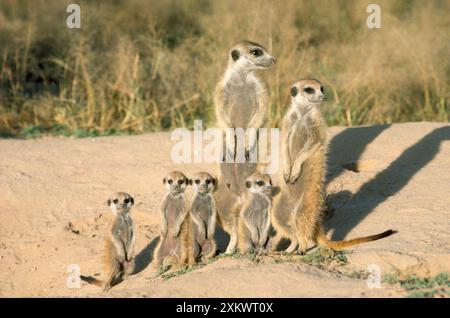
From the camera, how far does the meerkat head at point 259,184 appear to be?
15.9 feet

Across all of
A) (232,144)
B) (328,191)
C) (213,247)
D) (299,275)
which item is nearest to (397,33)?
(328,191)

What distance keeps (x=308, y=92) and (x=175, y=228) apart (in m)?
1.25

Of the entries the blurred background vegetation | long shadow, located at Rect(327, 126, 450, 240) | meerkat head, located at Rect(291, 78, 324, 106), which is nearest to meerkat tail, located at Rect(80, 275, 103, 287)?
long shadow, located at Rect(327, 126, 450, 240)

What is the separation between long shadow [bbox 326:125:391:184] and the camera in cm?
631

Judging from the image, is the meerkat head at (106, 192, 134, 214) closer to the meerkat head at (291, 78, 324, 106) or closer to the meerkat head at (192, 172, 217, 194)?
the meerkat head at (192, 172, 217, 194)

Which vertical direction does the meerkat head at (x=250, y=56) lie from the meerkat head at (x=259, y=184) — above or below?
above

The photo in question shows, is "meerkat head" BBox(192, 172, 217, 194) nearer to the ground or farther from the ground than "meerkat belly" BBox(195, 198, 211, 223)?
farther from the ground

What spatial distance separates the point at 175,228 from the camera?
4.91 m

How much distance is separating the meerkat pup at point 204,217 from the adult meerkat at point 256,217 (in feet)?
0.70

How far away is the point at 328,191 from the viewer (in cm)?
601

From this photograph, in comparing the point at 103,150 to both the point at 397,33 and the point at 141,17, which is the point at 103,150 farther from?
the point at 141,17
